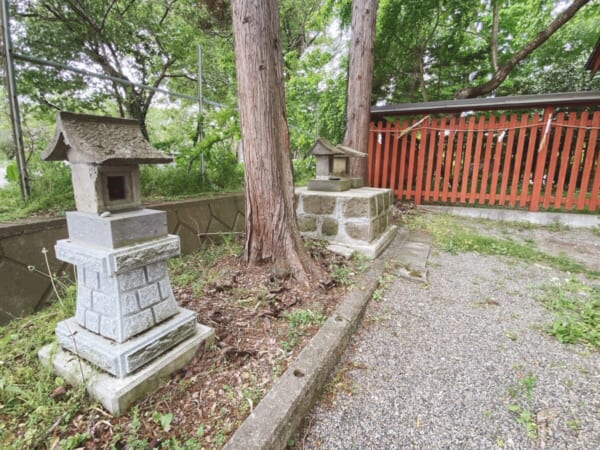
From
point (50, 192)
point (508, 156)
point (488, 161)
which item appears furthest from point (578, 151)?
point (50, 192)

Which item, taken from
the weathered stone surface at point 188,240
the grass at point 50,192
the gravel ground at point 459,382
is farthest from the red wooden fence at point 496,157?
the grass at point 50,192

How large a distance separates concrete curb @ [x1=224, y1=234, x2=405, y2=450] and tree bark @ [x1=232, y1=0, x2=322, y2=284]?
2.07 feet

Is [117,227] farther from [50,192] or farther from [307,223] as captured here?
[307,223]

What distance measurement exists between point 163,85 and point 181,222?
290 cm

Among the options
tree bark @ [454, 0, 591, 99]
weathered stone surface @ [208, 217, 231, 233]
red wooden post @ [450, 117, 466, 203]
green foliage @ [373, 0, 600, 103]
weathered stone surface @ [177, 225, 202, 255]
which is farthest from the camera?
green foliage @ [373, 0, 600, 103]

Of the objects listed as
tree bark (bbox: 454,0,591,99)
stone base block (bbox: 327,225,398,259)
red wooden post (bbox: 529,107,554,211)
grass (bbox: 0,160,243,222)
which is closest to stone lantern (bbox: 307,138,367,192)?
stone base block (bbox: 327,225,398,259)

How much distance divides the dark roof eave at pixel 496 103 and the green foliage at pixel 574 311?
12.2ft

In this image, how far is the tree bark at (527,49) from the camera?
19.7 feet

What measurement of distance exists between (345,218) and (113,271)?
2.56m

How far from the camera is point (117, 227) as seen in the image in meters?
1.29

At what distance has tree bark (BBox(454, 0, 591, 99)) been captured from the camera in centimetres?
600

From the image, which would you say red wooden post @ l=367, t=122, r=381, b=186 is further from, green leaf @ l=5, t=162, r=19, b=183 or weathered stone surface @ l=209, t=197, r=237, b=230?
green leaf @ l=5, t=162, r=19, b=183

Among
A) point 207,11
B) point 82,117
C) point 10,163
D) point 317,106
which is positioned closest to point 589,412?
point 82,117

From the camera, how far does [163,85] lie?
4695mm
